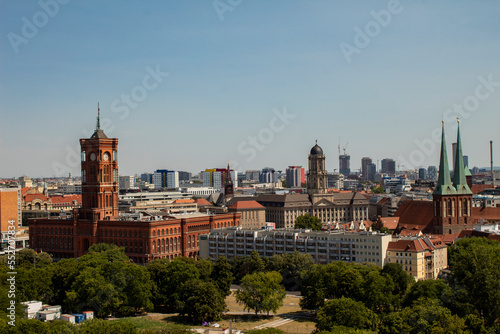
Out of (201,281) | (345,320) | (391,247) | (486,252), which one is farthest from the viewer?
(391,247)

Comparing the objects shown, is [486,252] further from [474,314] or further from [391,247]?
[391,247]

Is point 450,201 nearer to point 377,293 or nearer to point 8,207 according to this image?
point 377,293

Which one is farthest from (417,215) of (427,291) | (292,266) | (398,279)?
(427,291)

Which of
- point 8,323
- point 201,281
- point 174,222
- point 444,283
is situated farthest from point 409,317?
point 174,222

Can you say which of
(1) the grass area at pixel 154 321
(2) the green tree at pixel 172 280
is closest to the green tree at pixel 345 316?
(1) the grass area at pixel 154 321

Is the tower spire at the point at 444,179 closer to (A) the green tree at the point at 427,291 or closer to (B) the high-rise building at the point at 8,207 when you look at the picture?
(A) the green tree at the point at 427,291

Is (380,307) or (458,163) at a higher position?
(458,163)
